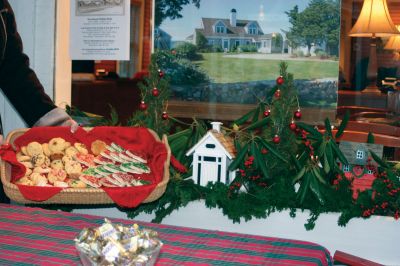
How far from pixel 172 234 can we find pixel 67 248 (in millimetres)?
380

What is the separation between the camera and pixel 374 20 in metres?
4.40

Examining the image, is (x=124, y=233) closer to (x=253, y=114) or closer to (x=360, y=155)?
(x=253, y=114)

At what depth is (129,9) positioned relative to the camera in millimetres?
4754

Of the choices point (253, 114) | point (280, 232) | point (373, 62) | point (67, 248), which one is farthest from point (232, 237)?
point (373, 62)

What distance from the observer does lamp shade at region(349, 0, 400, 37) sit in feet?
14.3

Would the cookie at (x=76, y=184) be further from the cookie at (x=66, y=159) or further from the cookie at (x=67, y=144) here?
the cookie at (x=67, y=144)

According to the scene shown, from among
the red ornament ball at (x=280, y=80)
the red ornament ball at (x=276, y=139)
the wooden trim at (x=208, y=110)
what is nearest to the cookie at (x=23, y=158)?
the red ornament ball at (x=276, y=139)

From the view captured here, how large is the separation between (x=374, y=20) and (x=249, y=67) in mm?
1069

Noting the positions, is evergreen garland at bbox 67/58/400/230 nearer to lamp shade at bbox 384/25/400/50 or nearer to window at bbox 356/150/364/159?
window at bbox 356/150/364/159

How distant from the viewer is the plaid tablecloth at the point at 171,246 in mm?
2240

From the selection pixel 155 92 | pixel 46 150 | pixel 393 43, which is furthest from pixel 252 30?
pixel 46 150

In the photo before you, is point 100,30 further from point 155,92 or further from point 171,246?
point 171,246

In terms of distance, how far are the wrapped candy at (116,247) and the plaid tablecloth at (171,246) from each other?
0.42 metres

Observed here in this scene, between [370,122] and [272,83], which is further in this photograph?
[272,83]
